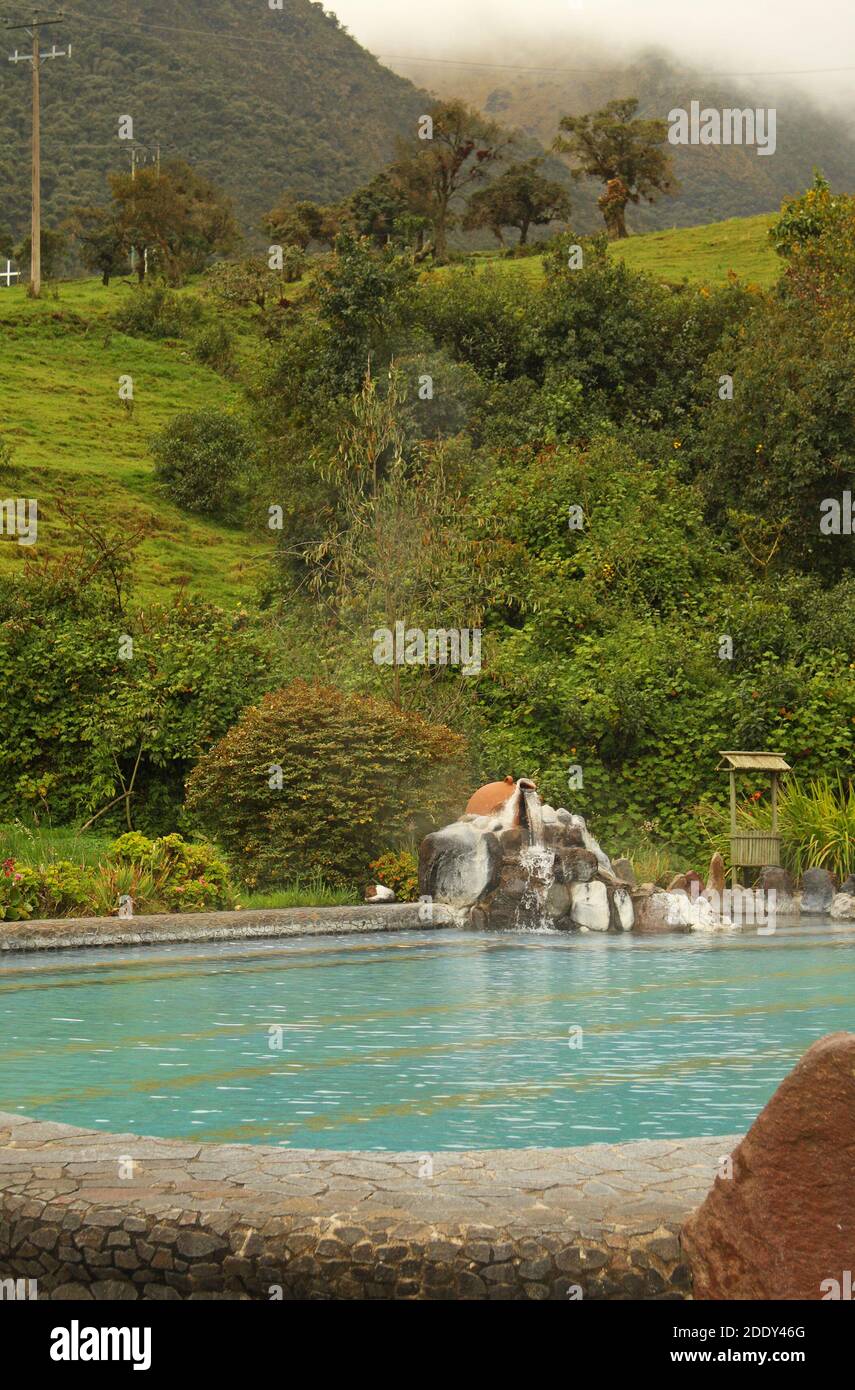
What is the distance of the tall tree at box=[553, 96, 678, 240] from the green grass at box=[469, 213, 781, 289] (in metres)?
3.64

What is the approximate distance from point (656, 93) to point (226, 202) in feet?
245

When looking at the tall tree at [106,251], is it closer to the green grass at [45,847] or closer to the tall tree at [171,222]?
the tall tree at [171,222]

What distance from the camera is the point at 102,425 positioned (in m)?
39.4

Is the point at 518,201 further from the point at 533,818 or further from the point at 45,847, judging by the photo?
the point at 45,847

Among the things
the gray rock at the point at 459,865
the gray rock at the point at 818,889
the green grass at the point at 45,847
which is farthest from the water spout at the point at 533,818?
the green grass at the point at 45,847

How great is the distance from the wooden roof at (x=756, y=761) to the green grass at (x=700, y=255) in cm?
2526

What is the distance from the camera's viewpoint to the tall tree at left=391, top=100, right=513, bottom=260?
55844 mm

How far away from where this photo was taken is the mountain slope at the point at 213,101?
2815 inches

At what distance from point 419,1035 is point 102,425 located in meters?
32.6

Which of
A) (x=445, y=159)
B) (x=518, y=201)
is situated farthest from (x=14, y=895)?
(x=518, y=201)

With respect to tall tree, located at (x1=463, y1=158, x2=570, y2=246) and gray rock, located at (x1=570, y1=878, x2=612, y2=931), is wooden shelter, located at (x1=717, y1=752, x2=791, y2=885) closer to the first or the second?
gray rock, located at (x1=570, y1=878, x2=612, y2=931)

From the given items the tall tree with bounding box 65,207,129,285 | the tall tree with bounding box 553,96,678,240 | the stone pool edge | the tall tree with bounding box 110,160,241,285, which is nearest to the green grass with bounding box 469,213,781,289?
the tall tree with bounding box 553,96,678,240

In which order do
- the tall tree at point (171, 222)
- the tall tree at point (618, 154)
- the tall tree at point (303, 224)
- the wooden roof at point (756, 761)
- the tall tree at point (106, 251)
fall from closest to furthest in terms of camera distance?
the wooden roof at point (756, 761) < the tall tree at point (618, 154) < the tall tree at point (106, 251) < the tall tree at point (171, 222) < the tall tree at point (303, 224)

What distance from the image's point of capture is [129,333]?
155ft
